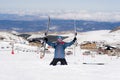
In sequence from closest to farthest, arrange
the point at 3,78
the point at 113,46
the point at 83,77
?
the point at 3,78 → the point at 83,77 → the point at 113,46

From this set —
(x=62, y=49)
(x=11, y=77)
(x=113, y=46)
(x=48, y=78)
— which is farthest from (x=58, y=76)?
(x=113, y=46)

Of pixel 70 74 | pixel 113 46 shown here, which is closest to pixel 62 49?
pixel 70 74

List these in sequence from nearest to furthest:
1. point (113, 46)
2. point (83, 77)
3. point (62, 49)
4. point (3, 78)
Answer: point (3, 78) → point (83, 77) → point (62, 49) → point (113, 46)

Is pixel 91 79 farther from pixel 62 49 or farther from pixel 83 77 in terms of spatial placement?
pixel 62 49

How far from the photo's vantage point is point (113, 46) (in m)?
57.4

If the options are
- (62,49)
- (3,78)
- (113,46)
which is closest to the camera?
(3,78)

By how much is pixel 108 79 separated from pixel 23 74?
278cm

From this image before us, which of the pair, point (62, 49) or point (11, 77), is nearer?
point (11, 77)

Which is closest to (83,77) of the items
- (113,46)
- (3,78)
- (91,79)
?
(91,79)

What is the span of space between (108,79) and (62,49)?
748 cm

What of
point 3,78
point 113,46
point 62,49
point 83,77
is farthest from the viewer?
point 113,46

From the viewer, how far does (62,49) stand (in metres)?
21.7

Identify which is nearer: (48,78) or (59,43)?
(48,78)

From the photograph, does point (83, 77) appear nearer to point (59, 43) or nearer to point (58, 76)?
point (58, 76)
